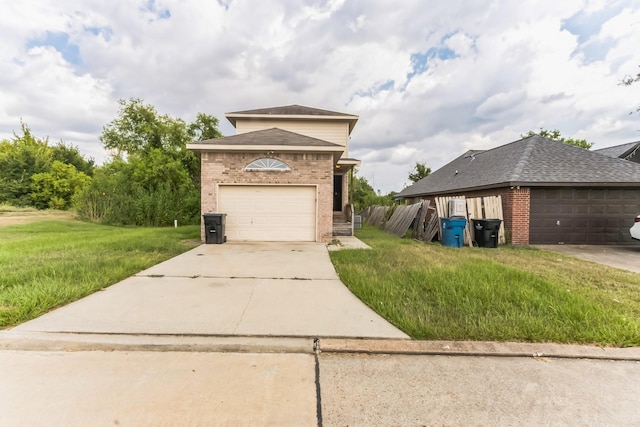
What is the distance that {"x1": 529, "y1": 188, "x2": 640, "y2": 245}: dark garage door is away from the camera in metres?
9.80

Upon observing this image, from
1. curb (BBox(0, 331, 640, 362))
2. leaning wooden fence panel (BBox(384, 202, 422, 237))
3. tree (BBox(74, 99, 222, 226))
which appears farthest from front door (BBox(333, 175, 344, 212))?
curb (BBox(0, 331, 640, 362))

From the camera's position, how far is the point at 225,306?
3742 mm

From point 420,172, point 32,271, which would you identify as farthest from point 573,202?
point 420,172

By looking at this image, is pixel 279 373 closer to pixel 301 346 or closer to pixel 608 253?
pixel 301 346

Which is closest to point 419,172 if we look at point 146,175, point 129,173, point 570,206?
point 570,206

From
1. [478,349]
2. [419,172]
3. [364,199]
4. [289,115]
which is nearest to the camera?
[478,349]

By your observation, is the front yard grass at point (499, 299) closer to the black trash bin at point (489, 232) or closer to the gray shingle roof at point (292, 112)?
the black trash bin at point (489, 232)

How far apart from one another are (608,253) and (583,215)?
1.97 metres

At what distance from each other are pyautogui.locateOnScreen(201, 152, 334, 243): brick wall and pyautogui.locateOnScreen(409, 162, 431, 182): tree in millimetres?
22722

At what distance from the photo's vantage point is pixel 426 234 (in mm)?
10711

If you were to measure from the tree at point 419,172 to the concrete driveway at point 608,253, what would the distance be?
20.4 m

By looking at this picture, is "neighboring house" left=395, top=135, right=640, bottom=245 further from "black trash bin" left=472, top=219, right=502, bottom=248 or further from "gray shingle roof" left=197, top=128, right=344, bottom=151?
"gray shingle roof" left=197, top=128, right=344, bottom=151

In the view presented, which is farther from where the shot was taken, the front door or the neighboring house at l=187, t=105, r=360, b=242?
the front door

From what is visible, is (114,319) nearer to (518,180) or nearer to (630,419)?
(630,419)
